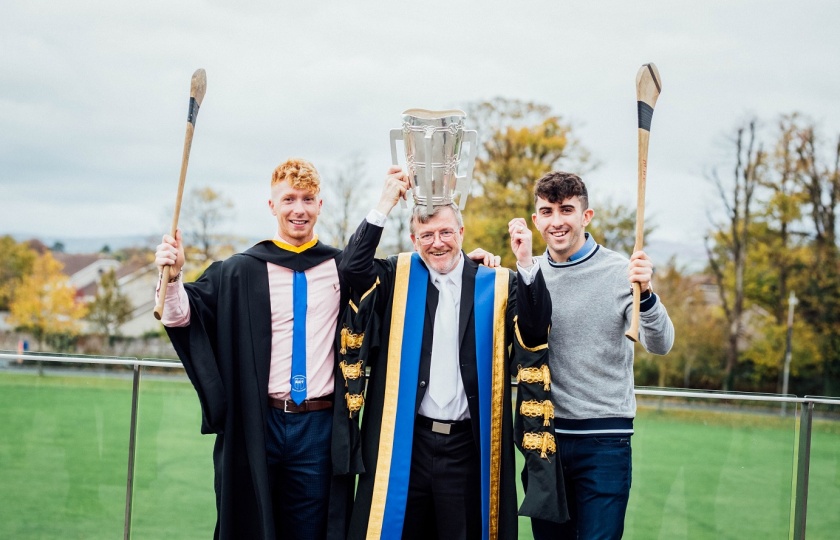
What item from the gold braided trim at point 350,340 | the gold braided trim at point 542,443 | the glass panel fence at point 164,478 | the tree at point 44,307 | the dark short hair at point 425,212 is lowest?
the tree at point 44,307

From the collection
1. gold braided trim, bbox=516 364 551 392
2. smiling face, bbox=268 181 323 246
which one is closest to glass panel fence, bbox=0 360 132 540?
smiling face, bbox=268 181 323 246

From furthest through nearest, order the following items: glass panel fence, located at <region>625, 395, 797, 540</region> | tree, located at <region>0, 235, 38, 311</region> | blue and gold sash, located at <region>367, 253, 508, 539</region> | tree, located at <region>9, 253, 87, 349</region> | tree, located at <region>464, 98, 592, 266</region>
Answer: tree, located at <region>0, 235, 38, 311</region>
tree, located at <region>9, 253, 87, 349</region>
tree, located at <region>464, 98, 592, 266</region>
glass panel fence, located at <region>625, 395, 797, 540</region>
blue and gold sash, located at <region>367, 253, 508, 539</region>

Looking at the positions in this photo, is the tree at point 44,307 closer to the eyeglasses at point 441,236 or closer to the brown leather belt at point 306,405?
the brown leather belt at point 306,405

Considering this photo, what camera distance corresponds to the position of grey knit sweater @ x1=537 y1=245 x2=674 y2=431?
134 inches

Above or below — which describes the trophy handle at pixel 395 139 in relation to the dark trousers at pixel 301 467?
above

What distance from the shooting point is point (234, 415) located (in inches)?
141

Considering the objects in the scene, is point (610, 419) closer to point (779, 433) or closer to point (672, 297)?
point (779, 433)

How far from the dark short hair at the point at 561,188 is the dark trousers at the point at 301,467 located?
1230mm

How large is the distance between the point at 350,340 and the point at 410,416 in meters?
0.38

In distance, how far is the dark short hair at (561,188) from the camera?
3.48m

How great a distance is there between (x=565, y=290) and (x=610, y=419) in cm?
53

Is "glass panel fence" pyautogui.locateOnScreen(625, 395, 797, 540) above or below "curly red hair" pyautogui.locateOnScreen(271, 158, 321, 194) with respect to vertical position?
below

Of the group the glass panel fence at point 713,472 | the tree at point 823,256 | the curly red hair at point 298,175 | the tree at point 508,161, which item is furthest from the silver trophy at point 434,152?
the tree at point 823,256

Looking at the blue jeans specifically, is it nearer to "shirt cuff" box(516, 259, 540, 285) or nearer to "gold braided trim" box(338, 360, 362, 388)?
"shirt cuff" box(516, 259, 540, 285)
